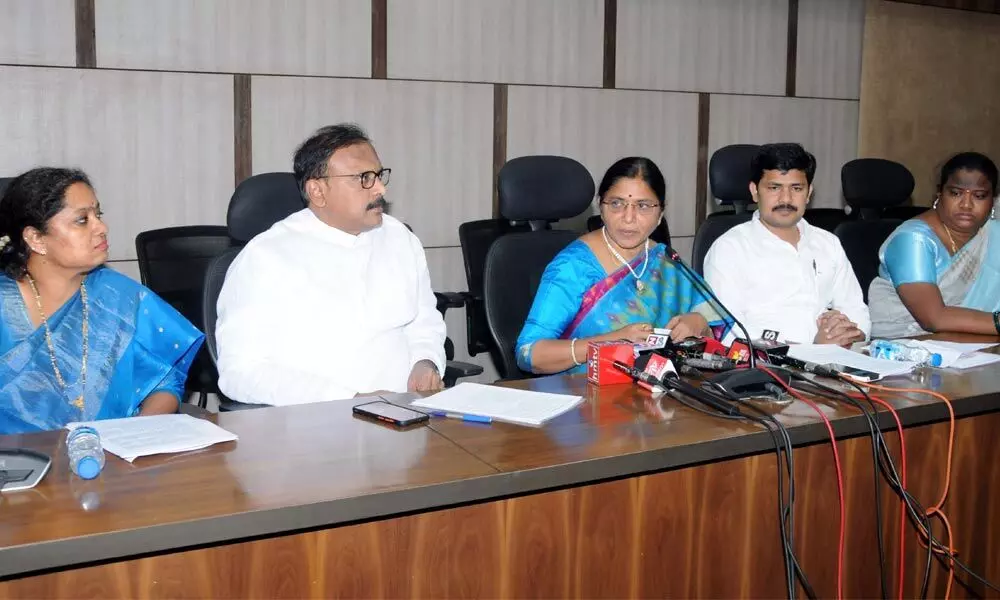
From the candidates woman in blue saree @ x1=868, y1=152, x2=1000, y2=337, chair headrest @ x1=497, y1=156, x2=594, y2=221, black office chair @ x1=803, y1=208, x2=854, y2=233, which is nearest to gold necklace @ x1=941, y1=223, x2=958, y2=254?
woman in blue saree @ x1=868, y1=152, x2=1000, y2=337

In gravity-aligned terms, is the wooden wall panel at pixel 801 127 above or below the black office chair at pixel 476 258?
above

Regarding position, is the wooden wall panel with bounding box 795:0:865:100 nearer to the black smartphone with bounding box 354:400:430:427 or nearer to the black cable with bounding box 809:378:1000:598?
the black cable with bounding box 809:378:1000:598

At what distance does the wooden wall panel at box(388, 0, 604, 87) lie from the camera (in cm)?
420

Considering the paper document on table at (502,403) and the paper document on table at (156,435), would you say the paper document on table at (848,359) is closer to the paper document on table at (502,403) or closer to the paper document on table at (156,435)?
the paper document on table at (502,403)

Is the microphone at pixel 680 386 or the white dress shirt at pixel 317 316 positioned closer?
the microphone at pixel 680 386

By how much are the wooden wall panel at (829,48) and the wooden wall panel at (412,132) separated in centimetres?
195

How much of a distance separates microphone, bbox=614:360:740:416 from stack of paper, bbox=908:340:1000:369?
0.74m

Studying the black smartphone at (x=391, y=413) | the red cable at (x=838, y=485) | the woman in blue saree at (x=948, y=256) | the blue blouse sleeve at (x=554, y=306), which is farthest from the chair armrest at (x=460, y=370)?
the woman in blue saree at (x=948, y=256)

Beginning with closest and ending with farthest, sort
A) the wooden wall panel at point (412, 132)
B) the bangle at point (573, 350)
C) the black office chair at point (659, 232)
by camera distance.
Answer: the bangle at point (573, 350) → the black office chair at point (659, 232) → the wooden wall panel at point (412, 132)

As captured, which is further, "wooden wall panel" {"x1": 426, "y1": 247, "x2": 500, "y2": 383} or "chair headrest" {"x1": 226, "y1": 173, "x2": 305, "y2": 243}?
"wooden wall panel" {"x1": 426, "y1": 247, "x2": 500, "y2": 383}

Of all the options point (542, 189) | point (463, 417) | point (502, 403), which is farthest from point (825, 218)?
A: point (463, 417)

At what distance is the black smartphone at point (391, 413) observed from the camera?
177cm

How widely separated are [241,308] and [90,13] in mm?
1829

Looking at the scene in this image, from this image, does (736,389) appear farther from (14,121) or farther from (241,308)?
(14,121)
